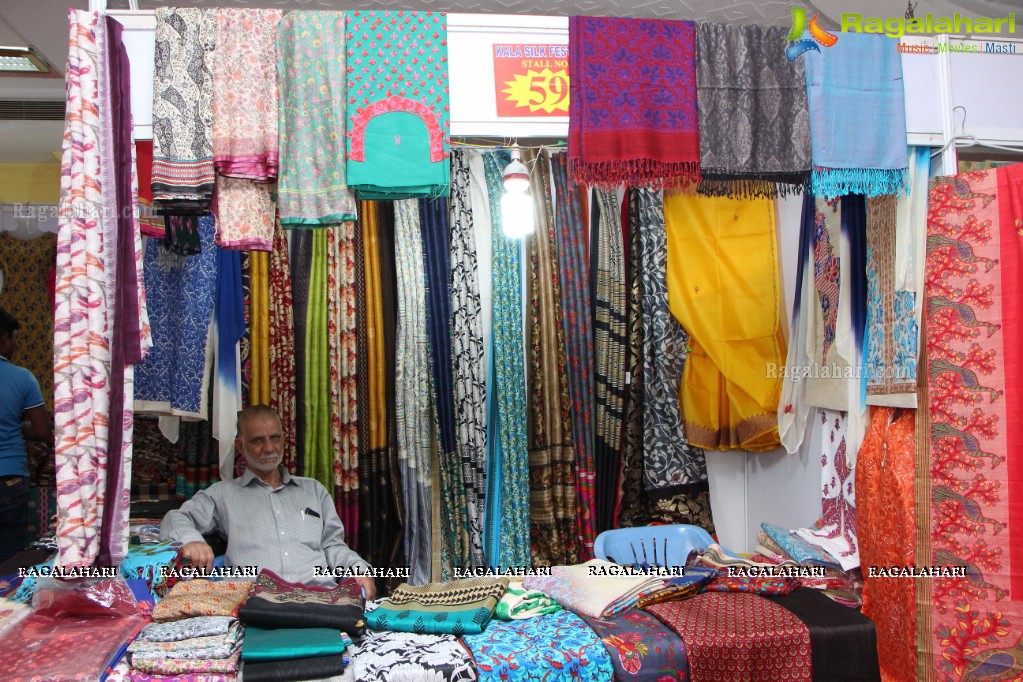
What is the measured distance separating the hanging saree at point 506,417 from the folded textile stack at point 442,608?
3.91 feet

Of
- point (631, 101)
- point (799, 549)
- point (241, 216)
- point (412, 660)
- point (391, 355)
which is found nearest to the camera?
point (412, 660)

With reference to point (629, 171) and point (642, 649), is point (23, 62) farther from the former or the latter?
point (642, 649)

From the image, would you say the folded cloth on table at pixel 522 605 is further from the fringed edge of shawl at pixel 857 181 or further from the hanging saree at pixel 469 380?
the fringed edge of shawl at pixel 857 181

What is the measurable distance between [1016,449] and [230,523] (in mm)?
2718

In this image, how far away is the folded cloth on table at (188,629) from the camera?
2186mm

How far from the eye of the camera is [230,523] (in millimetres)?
3330

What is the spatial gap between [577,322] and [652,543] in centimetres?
118

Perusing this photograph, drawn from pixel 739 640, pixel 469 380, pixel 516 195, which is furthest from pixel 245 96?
pixel 739 640

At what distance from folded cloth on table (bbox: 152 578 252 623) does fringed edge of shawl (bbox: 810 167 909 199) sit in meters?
2.13

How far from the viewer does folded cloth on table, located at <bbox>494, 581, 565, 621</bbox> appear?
8.20ft

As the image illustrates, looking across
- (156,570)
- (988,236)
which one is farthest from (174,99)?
(988,236)

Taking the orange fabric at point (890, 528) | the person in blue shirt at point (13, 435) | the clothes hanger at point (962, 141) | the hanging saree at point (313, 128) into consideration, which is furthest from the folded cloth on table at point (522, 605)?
the person in blue shirt at point (13, 435)

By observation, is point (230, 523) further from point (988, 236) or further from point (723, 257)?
point (988, 236)

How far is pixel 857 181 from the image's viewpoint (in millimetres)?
2727
